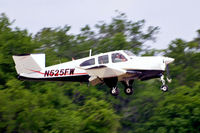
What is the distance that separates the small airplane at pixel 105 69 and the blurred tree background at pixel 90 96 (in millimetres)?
1956

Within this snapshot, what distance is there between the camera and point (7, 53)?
96.7 ft

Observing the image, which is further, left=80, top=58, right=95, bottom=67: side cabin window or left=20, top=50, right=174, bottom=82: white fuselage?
left=80, top=58, right=95, bottom=67: side cabin window

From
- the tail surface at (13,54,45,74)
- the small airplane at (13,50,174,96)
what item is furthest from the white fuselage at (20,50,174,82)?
the tail surface at (13,54,45,74)

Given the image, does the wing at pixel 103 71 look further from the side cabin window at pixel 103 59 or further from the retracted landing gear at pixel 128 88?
the retracted landing gear at pixel 128 88

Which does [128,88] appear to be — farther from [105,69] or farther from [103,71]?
[105,69]

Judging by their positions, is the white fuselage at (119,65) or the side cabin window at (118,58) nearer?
the white fuselage at (119,65)

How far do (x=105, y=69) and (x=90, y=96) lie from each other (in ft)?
48.0

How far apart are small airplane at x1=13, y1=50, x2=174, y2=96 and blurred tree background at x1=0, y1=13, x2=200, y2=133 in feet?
6.42

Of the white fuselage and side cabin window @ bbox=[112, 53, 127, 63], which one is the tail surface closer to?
the white fuselage

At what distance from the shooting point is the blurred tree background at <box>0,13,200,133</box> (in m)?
26.2

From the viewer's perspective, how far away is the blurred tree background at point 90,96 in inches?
1033

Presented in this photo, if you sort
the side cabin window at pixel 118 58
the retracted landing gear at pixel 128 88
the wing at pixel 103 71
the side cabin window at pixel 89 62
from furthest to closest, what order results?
the retracted landing gear at pixel 128 88 < the side cabin window at pixel 89 62 < the side cabin window at pixel 118 58 < the wing at pixel 103 71

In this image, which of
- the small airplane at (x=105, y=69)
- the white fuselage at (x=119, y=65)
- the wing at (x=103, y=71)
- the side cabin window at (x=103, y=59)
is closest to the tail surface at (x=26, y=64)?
the small airplane at (x=105, y=69)

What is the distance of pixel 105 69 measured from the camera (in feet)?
65.1
